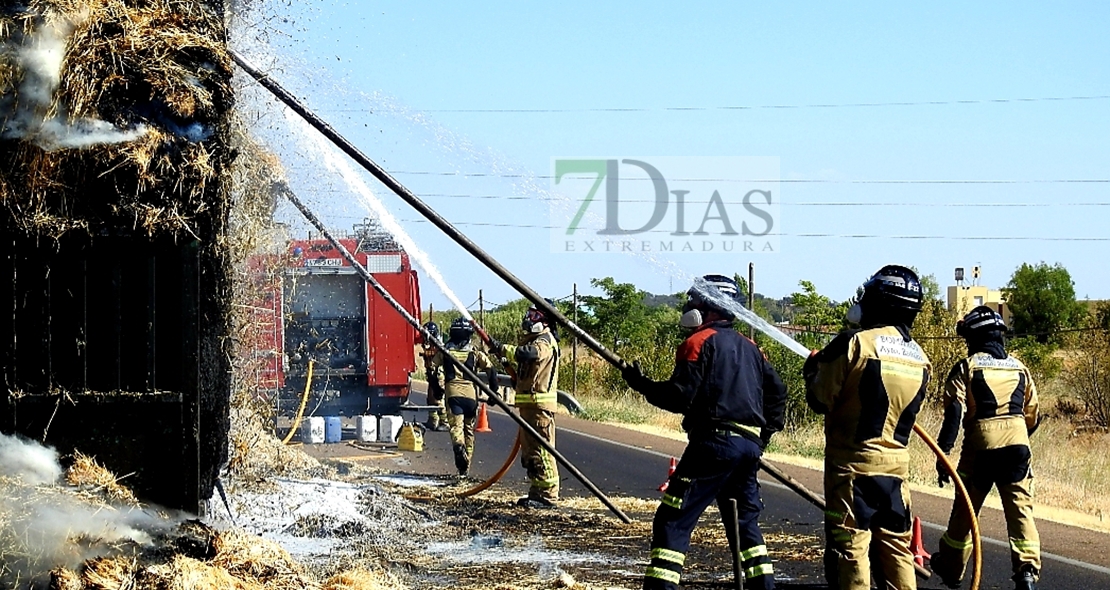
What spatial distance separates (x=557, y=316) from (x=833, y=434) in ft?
6.22

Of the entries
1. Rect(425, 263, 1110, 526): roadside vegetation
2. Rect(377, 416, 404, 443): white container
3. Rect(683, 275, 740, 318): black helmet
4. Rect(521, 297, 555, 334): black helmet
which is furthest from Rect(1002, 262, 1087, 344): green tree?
Rect(683, 275, 740, 318): black helmet

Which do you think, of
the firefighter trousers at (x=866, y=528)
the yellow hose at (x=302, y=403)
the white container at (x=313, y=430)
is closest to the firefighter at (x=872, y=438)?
the firefighter trousers at (x=866, y=528)

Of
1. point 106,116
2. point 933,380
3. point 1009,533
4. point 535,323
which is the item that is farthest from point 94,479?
point 933,380

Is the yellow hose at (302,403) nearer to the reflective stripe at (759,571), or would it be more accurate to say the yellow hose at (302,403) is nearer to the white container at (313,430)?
the white container at (313,430)

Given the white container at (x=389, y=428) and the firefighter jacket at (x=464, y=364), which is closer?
the firefighter jacket at (x=464, y=364)

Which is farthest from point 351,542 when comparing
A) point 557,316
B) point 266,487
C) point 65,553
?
point 65,553

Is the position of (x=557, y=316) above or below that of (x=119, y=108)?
below

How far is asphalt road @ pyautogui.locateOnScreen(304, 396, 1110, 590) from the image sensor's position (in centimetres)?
838

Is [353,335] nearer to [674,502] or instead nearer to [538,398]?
[538,398]

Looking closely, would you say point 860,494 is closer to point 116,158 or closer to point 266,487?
point 116,158

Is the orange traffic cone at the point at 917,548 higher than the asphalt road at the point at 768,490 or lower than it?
higher

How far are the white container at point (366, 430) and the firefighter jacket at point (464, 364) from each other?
5.08ft

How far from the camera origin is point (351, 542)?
8.31 metres

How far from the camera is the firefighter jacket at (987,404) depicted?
7.61 meters
